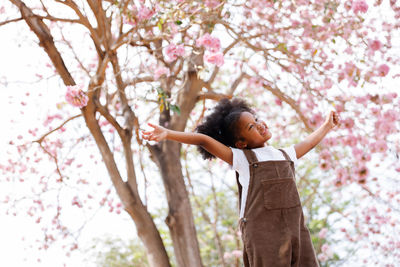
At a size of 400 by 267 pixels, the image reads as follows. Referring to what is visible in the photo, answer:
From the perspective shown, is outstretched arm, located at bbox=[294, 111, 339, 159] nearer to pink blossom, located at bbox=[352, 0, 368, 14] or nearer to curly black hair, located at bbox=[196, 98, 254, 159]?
curly black hair, located at bbox=[196, 98, 254, 159]

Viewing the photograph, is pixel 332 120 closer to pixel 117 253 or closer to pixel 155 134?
pixel 155 134

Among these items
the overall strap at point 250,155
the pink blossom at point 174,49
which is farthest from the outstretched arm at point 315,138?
the pink blossom at point 174,49

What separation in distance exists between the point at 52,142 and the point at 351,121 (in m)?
3.23

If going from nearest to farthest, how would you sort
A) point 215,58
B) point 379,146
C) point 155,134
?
point 155,134 < point 215,58 < point 379,146

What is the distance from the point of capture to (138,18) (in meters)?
3.04

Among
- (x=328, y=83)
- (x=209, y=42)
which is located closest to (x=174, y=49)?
(x=209, y=42)

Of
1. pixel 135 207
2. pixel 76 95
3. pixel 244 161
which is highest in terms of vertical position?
pixel 76 95

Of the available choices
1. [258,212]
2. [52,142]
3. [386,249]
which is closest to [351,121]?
[258,212]

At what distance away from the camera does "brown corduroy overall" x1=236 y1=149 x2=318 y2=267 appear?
6.36 feet

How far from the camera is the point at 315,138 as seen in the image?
2357 mm

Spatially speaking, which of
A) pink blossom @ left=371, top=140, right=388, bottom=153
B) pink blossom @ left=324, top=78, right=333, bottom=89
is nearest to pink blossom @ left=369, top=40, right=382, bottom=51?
pink blossom @ left=324, top=78, right=333, bottom=89

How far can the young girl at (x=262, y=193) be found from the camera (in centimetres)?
194

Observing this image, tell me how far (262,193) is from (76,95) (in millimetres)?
1464

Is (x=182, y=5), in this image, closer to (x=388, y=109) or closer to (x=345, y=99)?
(x=345, y=99)
